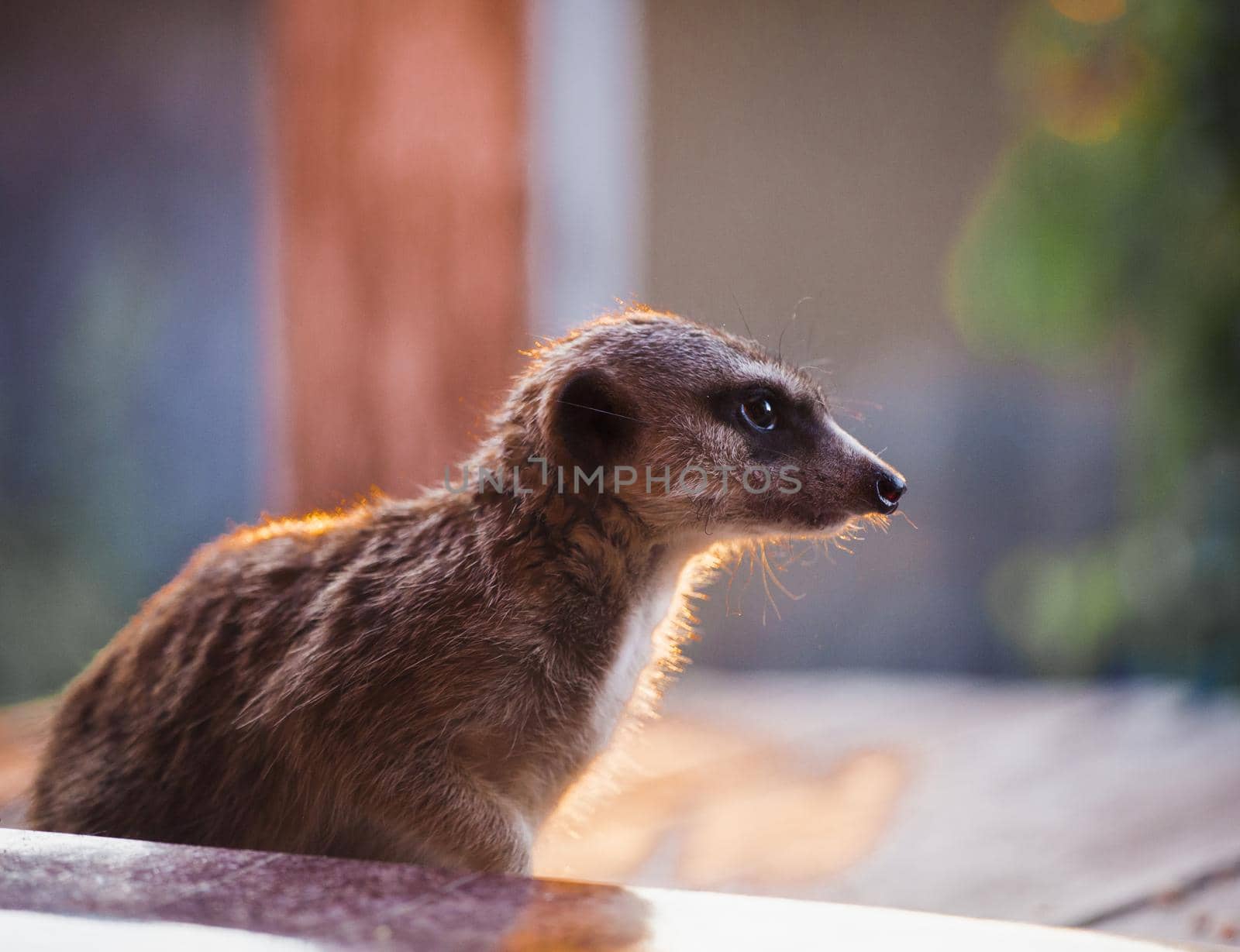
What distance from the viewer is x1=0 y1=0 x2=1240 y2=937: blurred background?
2580 millimetres

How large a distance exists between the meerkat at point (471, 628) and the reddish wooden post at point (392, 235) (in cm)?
115

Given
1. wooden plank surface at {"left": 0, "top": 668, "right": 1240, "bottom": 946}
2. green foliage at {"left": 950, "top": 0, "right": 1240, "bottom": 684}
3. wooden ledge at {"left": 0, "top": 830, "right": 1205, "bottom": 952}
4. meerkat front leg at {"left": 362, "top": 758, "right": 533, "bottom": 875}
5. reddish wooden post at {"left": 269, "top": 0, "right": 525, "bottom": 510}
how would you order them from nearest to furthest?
wooden ledge at {"left": 0, "top": 830, "right": 1205, "bottom": 952}, meerkat front leg at {"left": 362, "top": 758, "right": 533, "bottom": 875}, wooden plank surface at {"left": 0, "top": 668, "right": 1240, "bottom": 946}, reddish wooden post at {"left": 269, "top": 0, "right": 525, "bottom": 510}, green foliage at {"left": 950, "top": 0, "right": 1240, "bottom": 684}

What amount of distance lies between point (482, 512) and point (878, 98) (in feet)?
9.12

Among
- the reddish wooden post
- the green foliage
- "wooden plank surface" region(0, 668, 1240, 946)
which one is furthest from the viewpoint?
the green foliage

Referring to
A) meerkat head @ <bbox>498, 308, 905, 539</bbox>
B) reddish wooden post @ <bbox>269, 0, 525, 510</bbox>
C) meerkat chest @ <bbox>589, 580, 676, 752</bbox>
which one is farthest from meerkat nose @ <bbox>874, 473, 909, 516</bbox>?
reddish wooden post @ <bbox>269, 0, 525, 510</bbox>

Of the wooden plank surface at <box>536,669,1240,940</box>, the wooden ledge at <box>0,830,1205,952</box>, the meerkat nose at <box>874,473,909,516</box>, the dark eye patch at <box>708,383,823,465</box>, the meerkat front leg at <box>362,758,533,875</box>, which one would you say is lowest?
the wooden plank surface at <box>536,669,1240,940</box>

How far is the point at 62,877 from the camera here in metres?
0.98

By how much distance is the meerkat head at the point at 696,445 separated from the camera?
1.28 m

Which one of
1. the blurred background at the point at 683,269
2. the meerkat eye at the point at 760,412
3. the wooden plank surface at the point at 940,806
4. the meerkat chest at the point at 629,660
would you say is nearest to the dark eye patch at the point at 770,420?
the meerkat eye at the point at 760,412

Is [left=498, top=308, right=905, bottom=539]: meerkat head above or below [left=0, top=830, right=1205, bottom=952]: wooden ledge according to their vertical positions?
above

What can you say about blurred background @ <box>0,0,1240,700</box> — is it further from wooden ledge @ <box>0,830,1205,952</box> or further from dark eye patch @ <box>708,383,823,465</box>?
wooden ledge @ <box>0,830,1205,952</box>

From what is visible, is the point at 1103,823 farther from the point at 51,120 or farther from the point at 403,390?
the point at 51,120

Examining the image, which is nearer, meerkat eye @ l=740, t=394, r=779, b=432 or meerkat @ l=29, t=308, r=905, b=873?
meerkat @ l=29, t=308, r=905, b=873

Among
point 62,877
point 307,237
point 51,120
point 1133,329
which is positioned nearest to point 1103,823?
point 1133,329
